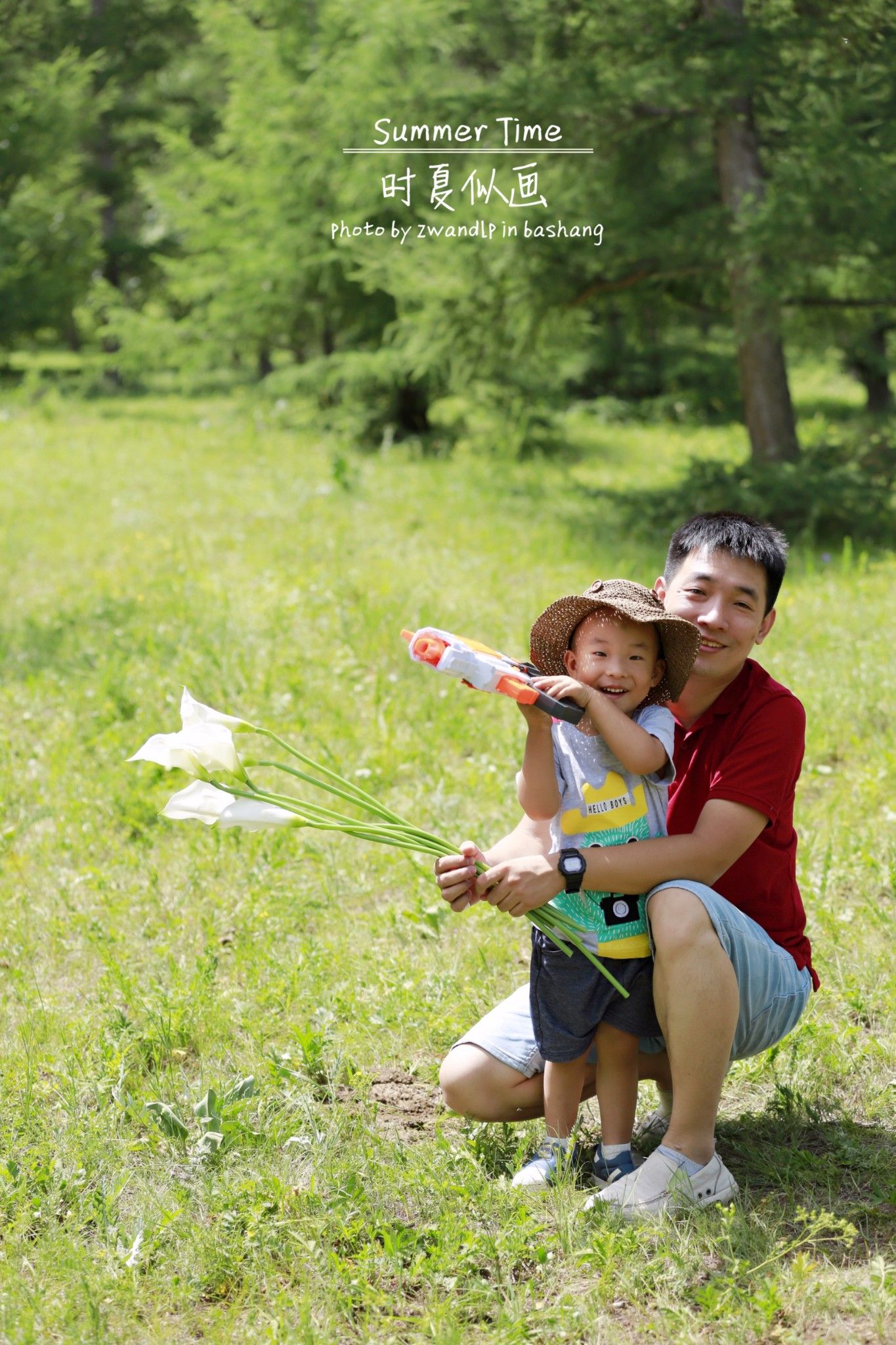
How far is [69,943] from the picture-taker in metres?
3.79

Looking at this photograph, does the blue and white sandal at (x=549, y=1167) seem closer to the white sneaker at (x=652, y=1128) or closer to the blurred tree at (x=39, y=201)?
the white sneaker at (x=652, y=1128)

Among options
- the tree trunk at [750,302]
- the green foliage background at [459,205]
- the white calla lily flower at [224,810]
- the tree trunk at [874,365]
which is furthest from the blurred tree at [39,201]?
the white calla lily flower at [224,810]

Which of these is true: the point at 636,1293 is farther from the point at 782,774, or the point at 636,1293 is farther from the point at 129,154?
the point at 129,154

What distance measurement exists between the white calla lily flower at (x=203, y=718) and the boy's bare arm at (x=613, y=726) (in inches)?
22.7

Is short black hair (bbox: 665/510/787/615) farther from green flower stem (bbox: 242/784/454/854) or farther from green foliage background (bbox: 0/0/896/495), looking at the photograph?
green foliage background (bbox: 0/0/896/495)

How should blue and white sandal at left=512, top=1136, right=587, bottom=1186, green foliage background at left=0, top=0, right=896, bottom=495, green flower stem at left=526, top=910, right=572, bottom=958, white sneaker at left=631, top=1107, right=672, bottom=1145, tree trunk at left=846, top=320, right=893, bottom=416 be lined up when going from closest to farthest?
green flower stem at left=526, top=910, right=572, bottom=958
blue and white sandal at left=512, top=1136, right=587, bottom=1186
white sneaker at left=631, top=1107, right=672, bottom=1145
green foliage background at left=0, top=0, right=896, bottom=495
tree trunk at left=846, top=320, right=893, bottom=416

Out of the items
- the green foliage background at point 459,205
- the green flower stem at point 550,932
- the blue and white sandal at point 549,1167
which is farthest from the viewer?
the green foliage background at point 459,205

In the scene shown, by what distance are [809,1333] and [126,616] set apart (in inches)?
208

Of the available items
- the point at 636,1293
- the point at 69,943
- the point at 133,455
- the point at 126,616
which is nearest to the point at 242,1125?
the point at 636,1293

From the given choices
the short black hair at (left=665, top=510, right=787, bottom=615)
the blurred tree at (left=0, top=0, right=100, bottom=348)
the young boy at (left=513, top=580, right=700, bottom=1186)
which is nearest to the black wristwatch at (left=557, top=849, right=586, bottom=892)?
the young boy at (left=513, top=580, right=700, bottom=1186)

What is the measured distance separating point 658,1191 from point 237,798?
3.62 ft

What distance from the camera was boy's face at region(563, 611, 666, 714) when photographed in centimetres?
248

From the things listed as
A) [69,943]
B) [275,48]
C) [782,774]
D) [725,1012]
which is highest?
[275,48]

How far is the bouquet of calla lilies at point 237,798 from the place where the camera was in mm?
2391
